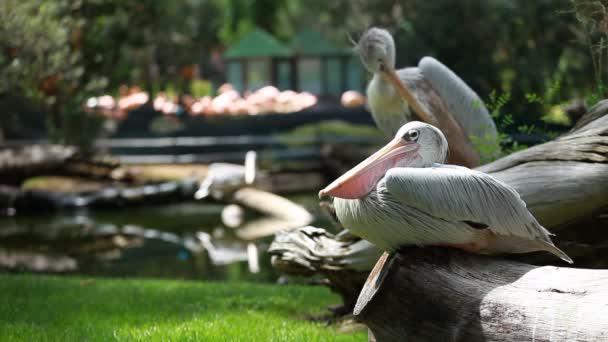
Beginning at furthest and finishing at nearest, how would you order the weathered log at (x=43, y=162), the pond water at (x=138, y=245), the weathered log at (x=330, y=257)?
the weathered log at (x=43, y=162) → the pond water at (x=138, y=245) → the weathered log at (x=330, y=257)

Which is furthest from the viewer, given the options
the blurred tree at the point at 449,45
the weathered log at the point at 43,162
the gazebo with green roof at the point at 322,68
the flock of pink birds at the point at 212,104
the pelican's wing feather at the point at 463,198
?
the gazebo with green roof at the point at 322,68

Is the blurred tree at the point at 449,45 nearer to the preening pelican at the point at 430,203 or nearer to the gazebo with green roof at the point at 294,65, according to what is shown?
the gazebo with green roof at the point at 294,65

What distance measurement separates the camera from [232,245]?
1084cm

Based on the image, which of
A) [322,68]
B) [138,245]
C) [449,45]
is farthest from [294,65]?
[138,245]

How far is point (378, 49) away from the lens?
470cm

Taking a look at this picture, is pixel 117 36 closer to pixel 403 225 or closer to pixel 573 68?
pixel 573 68

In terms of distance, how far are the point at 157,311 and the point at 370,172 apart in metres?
2.76

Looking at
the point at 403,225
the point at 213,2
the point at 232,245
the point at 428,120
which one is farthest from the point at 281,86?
the point at 403,225

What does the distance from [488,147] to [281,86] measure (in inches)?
944

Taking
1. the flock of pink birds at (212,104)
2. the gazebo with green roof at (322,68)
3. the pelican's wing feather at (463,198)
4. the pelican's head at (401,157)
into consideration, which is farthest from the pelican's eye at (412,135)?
the gazebo with green roof at (322,68)

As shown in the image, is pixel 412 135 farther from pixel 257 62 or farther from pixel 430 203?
pixel 257 62

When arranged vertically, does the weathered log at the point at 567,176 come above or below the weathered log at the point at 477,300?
above

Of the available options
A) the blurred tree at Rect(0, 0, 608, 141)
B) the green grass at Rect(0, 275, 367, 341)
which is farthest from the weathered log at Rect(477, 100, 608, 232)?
the blurred tree at Rect(0, 0, 608, 141)

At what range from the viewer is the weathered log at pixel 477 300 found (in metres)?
2.60
